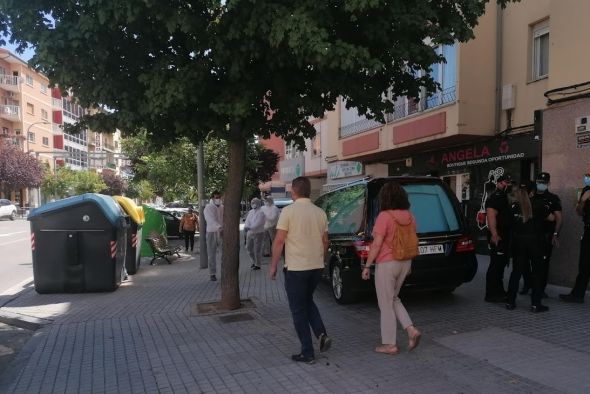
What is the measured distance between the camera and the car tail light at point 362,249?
6.54 m

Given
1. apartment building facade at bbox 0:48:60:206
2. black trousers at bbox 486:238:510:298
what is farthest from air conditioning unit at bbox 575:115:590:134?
Answer: apartment building facade at bbox 0:48:60:206

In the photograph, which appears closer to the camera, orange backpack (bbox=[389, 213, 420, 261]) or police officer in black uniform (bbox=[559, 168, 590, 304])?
orange backpack (bbox=[389, 213, 420, 261])

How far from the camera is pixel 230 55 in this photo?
222 inches

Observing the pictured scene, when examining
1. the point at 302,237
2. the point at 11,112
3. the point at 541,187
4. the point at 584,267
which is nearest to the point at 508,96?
the point at 541,187

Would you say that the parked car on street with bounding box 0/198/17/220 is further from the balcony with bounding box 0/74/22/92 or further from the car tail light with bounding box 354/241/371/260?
the car tail light with bounding box 354/241/371/260

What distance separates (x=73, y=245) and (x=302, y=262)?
18.2ft

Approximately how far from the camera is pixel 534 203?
6.63 metres

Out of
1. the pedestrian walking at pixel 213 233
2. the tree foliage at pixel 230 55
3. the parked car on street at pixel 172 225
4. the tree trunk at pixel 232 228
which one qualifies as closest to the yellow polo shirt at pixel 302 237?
the tree foliage at pixel 230 55

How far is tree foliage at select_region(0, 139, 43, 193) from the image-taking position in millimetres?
41781

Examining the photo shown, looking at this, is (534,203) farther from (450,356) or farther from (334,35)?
(334,35)

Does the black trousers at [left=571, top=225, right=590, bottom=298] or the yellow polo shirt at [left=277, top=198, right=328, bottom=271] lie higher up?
the yellow polo shirt at [left=277, top=198, right=328, bottom=271]

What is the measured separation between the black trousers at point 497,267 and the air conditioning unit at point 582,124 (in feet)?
7.29

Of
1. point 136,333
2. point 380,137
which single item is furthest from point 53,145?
point 136,333

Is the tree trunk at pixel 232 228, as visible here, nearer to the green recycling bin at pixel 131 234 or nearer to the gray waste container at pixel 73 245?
the gray waste container at pixel 73 245
